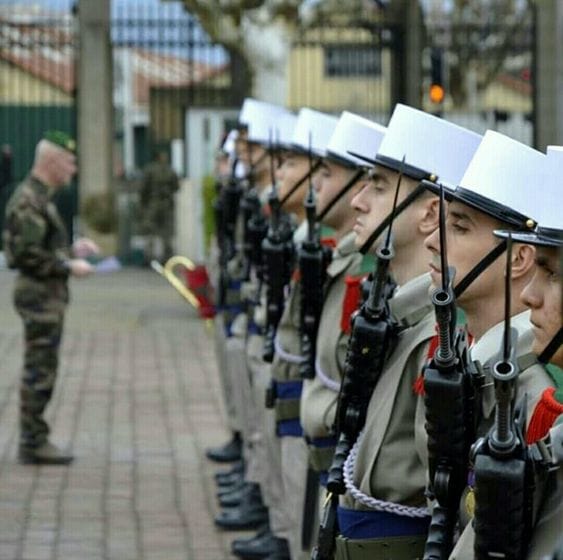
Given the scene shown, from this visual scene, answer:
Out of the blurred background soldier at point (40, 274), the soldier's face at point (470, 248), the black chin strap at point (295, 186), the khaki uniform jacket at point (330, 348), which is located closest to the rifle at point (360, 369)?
the soldier's face at point (470, 248)

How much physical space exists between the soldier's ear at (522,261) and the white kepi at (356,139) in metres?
1.97

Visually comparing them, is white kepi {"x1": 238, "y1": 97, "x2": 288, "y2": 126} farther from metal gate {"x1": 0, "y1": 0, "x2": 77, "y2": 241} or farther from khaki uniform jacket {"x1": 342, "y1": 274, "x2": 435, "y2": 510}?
metal gate {"x1": 0, "y1": 0, "x2": 77, "y2": 241}

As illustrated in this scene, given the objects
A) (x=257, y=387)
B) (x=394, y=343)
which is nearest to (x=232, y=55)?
(x=257, y=387)

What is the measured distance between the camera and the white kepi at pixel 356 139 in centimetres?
662

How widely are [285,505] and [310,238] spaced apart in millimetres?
1443

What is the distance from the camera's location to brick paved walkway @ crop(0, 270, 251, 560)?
28.7ft

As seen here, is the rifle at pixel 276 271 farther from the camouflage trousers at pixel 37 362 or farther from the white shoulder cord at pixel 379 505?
the white shoulder cord at pixel 379 505

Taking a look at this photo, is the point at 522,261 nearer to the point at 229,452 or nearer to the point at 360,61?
the point at 229,452

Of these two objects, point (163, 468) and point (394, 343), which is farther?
point (163, 468)

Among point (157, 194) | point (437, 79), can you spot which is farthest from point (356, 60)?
point (437, 79)

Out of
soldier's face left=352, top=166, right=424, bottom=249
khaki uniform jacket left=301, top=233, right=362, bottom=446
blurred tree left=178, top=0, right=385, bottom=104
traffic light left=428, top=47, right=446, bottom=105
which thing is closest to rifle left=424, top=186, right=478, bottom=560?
soldier's face left=352, top=166, right=424, bottom=249

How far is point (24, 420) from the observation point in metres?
10.8

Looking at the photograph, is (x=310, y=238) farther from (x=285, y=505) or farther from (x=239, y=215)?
(x=239, y=215)

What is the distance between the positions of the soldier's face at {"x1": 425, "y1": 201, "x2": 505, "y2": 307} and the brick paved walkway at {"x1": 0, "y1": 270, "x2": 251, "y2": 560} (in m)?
3.87
